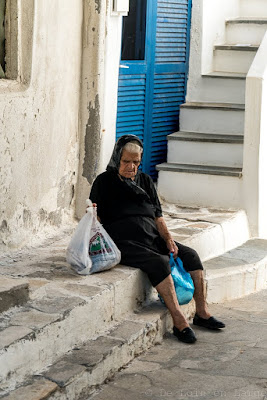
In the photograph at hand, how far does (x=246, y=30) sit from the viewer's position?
9695mm

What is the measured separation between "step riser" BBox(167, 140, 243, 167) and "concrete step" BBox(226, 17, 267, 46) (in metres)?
1.74

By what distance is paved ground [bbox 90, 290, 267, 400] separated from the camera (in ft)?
15.5

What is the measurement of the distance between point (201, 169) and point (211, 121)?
2.60 ft

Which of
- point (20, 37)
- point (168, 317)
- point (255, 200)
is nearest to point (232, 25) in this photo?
point (255, 200)

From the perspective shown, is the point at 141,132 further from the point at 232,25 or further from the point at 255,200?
the point at 232,25

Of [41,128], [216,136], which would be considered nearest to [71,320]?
[41,128]

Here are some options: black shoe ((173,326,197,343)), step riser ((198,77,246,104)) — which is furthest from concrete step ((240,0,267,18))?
black shoe ((173,326,197,343))

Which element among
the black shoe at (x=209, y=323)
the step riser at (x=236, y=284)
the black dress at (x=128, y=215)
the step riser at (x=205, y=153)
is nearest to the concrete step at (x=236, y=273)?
the step riser at (x=236, y=284)

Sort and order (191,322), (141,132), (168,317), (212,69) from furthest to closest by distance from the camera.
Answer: (212,69), (141,132), (191,322), (168,317)

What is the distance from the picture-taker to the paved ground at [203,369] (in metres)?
4.73

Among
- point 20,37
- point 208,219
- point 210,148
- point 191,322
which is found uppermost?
point 20,37

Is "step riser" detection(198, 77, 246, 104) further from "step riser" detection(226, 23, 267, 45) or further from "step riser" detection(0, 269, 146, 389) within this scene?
"step riser" detection(0, 269, 146, 389)

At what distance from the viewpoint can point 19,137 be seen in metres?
5.98

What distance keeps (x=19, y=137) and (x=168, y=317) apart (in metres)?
1.69
